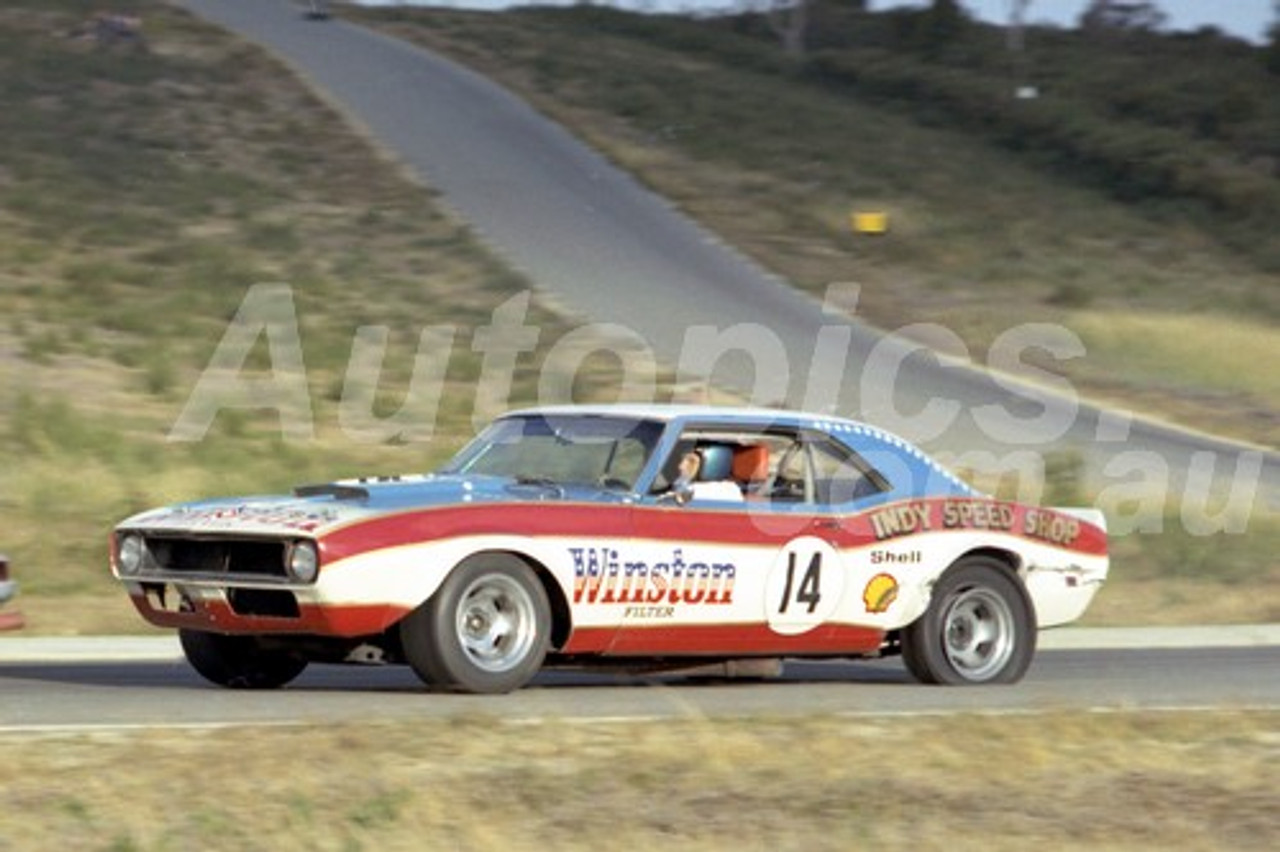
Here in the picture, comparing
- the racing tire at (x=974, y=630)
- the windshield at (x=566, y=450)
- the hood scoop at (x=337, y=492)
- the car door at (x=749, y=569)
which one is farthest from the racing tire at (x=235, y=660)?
the racing tire at (x=974, y=630)

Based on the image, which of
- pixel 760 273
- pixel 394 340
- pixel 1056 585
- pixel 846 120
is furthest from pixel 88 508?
pixel 846 120

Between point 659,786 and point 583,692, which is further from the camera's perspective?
point 583,692

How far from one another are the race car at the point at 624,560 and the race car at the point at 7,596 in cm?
92

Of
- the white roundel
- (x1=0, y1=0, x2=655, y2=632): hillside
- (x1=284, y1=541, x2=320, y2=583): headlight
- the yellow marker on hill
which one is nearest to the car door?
the white roundel

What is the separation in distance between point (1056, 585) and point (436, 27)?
55.5 metres

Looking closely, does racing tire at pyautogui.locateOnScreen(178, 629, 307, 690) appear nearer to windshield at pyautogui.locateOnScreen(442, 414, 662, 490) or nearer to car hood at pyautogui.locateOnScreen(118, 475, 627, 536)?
car hood at pyautogui.locateOnScreen(118, 475, 627, 536)

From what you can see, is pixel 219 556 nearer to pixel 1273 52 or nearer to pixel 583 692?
pixel 583 692

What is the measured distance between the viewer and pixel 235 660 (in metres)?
12.2

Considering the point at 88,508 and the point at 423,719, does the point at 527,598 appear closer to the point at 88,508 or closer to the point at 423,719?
the point at 423,719

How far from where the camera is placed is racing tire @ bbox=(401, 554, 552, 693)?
36.5 feet

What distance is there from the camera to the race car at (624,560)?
11.1 meters

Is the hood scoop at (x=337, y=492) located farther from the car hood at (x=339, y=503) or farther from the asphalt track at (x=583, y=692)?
the asphalt track at (x=583, y=692)

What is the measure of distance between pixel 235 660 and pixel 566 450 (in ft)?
6.22

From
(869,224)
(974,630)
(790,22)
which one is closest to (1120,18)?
(790,22)
